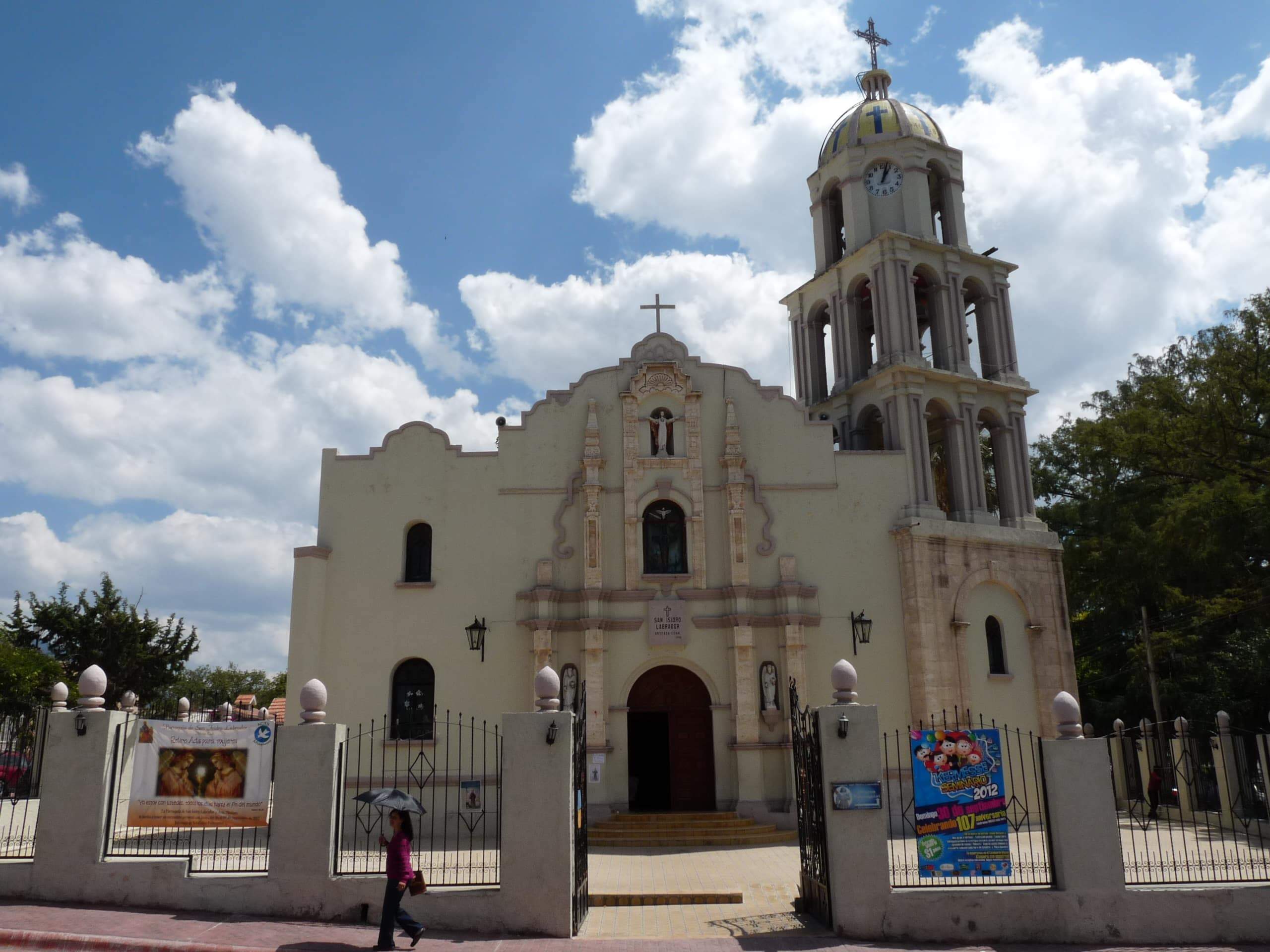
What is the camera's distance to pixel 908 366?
24.4 meters

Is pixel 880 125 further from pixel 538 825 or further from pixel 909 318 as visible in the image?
pixel 538 825

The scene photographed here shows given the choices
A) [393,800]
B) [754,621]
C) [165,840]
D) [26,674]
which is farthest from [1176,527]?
[26,674]

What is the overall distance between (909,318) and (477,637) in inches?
528

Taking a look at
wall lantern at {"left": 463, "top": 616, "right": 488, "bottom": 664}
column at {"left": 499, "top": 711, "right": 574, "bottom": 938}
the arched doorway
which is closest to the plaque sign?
the arched doorway

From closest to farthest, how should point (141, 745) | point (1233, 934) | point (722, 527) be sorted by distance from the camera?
1. point (1233, 934)
2. point (141, 745)
3. point (722, 527)

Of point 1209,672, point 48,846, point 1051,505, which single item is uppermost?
point 1051,505

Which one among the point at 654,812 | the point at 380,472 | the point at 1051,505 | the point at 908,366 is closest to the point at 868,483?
the point at 908,366

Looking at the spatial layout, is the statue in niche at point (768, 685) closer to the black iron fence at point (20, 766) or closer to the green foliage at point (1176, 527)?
the green foliage at point (1176, 527)

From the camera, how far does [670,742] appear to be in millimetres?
22297

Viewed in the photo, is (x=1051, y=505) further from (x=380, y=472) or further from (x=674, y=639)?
(x=380, y=472)

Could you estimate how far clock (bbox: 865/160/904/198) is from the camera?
2684 cm

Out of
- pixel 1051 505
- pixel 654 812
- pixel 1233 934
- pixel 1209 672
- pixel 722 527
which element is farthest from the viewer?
pixel 1051 505

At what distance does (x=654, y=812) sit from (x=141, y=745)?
37.7ft

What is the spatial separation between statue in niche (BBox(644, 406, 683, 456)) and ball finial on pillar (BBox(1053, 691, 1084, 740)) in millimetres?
12517
